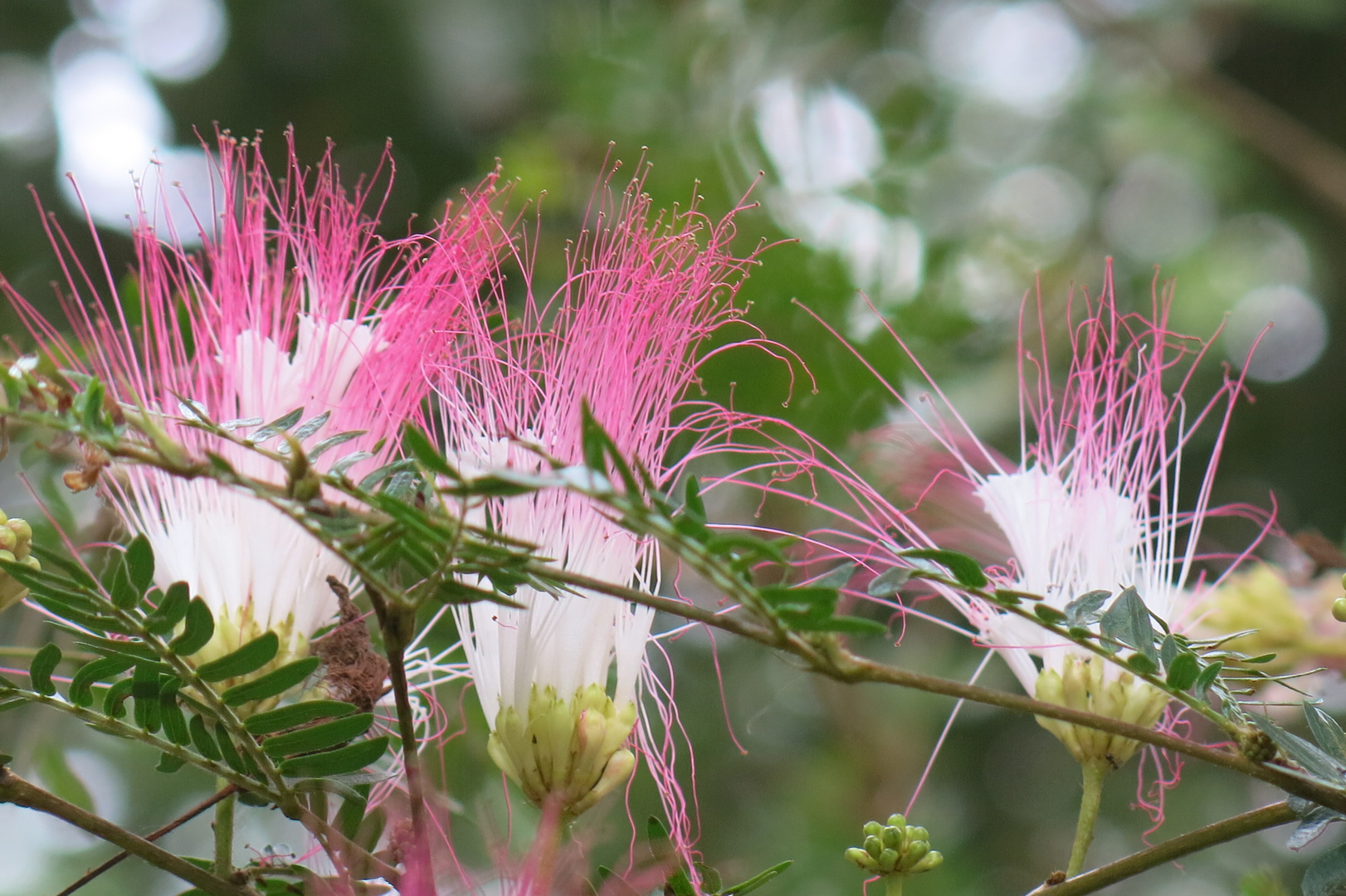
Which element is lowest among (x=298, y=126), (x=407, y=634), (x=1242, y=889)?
(x=1242, y=889)

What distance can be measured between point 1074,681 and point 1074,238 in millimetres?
2725

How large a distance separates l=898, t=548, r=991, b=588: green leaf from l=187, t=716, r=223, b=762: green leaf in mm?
491

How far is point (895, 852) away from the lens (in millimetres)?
904

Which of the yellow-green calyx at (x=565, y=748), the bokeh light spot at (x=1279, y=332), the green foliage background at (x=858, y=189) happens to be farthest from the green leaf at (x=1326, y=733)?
the bokeh light spot at (x=1279, y=332)

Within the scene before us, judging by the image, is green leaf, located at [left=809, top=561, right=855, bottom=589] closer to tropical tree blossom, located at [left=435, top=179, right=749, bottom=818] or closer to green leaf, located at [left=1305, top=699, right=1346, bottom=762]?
tropical tree blossom, located at [left=435, top=179, right=749, bottom=818]

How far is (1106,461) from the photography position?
1.16 meters

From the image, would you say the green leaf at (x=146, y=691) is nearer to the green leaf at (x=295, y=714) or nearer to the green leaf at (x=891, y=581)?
the green leaf at (x=295, y=714)

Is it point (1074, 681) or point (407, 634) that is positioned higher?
point (407, 634)

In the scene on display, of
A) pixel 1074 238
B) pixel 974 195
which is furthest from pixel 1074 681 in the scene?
pixel 1074 238

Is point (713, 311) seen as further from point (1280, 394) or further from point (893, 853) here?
point (1280, 394)

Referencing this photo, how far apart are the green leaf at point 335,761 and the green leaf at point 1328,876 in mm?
608

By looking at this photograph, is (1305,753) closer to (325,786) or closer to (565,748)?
(565,748)

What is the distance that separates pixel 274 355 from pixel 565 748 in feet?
1.32

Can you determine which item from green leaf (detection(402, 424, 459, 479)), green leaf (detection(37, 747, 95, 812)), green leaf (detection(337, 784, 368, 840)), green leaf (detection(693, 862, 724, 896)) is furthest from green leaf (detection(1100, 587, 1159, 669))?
green leaf (detection(37, 747, 95, 812))
